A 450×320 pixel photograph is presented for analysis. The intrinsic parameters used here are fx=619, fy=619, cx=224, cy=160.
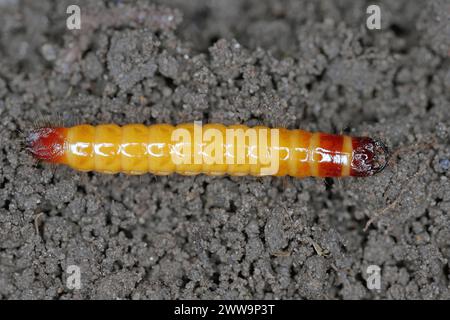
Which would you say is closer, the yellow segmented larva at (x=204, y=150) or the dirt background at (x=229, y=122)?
the yellow segmented larva at (x=204, y=150)

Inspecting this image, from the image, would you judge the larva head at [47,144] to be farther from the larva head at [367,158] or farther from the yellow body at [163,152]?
the larva head at [367,158]

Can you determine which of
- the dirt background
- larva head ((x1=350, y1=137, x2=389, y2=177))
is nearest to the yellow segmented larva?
larva head ((x1=350, y1=137, x2=389, y2=177))

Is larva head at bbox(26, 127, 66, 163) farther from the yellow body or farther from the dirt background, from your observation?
the dirt background

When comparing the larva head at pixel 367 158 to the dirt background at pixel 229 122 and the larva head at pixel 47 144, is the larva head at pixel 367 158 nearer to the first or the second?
the dirt background at pixel 229 122

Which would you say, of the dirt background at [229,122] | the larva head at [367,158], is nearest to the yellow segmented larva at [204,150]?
the larva head at [367,158]

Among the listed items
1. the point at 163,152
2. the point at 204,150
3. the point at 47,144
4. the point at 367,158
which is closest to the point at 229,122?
the point at 204,150
